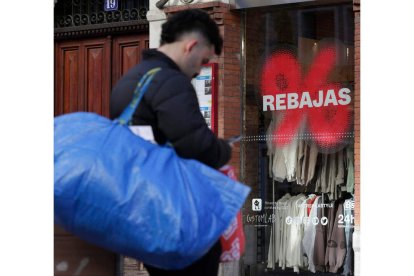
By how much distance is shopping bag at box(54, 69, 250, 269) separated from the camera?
12.5ft

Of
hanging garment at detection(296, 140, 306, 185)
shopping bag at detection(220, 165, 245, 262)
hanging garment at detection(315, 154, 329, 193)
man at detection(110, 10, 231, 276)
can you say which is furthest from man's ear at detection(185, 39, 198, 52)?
hanging garment at detection(296, 140, 306, 185)

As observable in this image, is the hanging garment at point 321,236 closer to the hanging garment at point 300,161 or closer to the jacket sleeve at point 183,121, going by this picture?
the hanging garment at point 300,161

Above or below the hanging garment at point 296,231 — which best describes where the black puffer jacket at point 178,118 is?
above

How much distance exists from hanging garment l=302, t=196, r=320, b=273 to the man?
7.32 m

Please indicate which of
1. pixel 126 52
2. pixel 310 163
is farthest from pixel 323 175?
pixel 126 52

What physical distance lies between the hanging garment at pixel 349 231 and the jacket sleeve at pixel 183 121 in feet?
24.2

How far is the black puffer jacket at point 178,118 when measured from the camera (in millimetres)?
4117

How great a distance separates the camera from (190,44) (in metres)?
4.41

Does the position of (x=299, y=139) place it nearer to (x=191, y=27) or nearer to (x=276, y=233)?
(x=276, y=233)

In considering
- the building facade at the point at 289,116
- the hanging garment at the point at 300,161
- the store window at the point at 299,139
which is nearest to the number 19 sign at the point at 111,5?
the building facade at the point at 289,116

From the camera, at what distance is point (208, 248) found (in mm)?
3947

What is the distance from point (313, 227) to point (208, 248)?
25.6 feet
